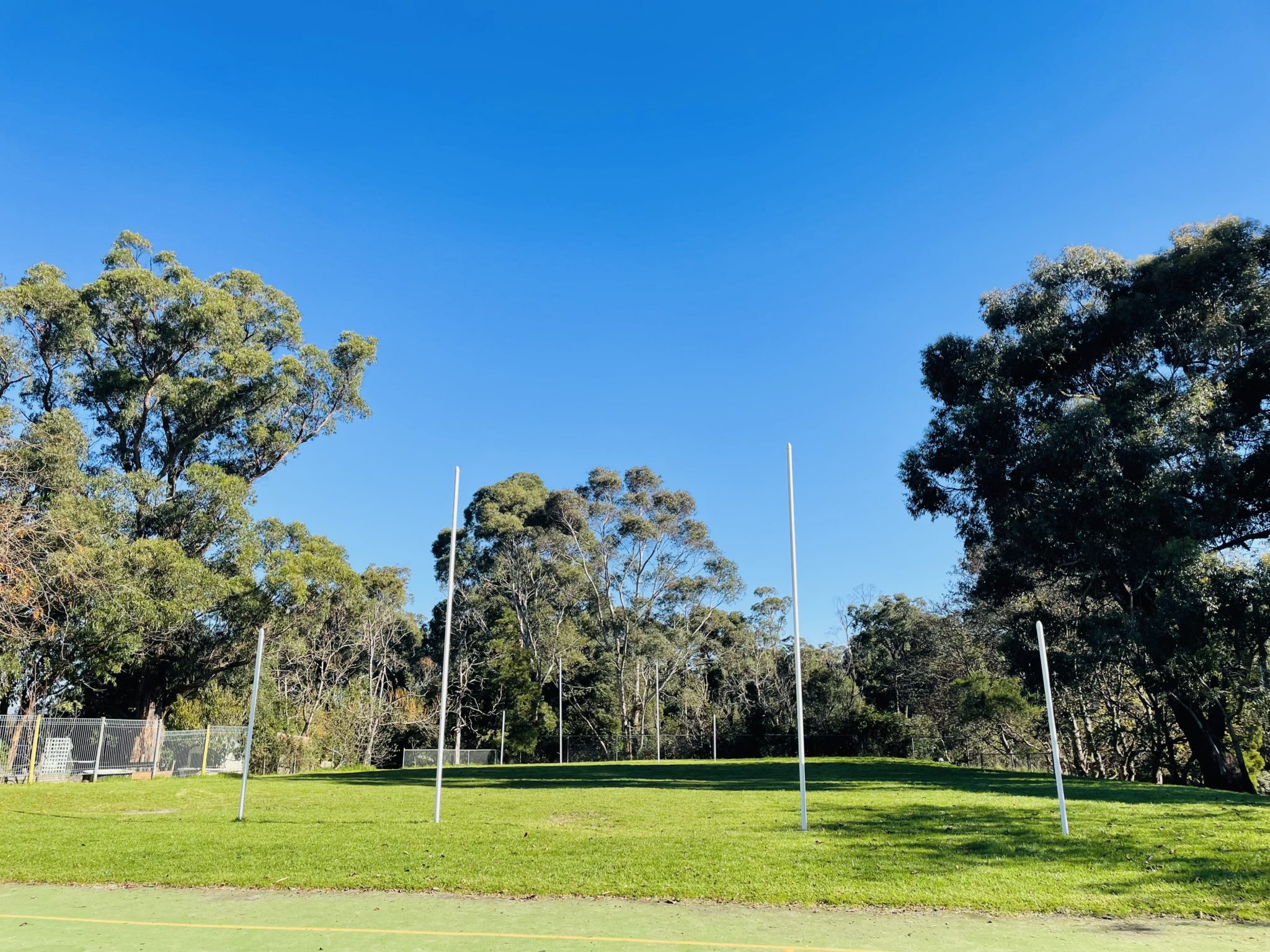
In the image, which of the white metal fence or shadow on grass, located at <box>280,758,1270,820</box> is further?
the white metal fence

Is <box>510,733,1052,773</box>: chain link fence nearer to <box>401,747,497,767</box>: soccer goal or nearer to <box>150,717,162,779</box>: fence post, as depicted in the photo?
<box>401,747,497,767</box>: soccer goal

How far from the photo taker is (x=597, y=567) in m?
54.2

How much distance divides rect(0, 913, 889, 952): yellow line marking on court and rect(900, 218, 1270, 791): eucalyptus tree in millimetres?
17775

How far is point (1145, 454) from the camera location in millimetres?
21125

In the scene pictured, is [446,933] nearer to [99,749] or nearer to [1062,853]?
[1062,853]

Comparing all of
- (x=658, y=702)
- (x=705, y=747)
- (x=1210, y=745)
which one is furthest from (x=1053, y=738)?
(x=705, y=747)

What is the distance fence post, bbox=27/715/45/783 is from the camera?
23.6 m

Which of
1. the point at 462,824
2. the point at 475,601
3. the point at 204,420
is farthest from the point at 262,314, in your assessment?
the point at 462,824

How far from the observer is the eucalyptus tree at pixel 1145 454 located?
66.3 ft

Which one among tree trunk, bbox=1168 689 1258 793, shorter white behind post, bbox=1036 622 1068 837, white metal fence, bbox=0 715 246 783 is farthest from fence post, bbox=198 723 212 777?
tree trunk, bbox=1168 689 1258 793

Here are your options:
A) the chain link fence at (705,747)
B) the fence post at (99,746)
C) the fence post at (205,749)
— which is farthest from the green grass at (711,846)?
the chain link fence at (705,747)

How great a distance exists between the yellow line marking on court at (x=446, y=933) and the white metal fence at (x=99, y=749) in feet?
68.0

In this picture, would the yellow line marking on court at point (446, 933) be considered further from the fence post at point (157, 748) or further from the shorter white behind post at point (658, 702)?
the shorter white behind post at point (658, 702)

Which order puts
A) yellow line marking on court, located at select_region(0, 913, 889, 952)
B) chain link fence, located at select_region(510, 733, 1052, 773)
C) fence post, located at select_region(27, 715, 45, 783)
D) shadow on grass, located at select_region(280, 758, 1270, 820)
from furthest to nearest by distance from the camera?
chain link fence, located at select_region(510, 733, 1052, 773) < fence post, located at select_region(27, 715, 45, 783) < shadow on grass, located at select_region(280, 758, 1270, 820) < yellow line marking on court, located at select_region(0, 913, 889, 952)
